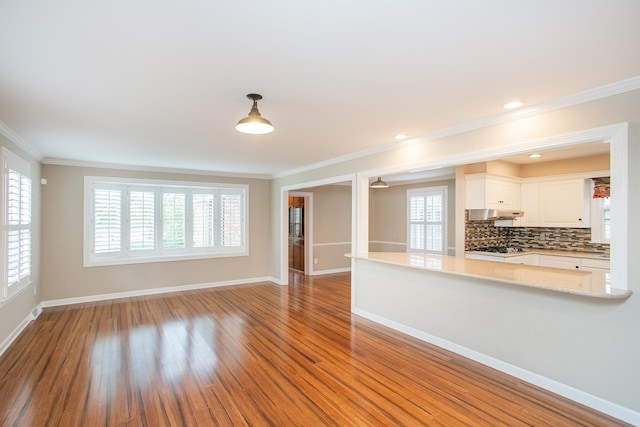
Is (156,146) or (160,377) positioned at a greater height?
(156,146)

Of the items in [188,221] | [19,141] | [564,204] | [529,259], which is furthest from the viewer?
[188,221]

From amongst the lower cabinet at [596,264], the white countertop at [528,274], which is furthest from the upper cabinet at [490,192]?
the white countertop at [528,274]

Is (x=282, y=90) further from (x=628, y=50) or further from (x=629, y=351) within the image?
(x=629, y=351)

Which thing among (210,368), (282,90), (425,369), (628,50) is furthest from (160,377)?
(628,50)

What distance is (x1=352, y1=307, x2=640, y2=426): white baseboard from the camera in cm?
238

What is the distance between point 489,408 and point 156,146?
4787 mm

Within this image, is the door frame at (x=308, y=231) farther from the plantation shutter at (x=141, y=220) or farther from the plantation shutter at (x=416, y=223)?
the plantation shutter at (x=141, y=220)

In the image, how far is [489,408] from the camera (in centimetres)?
249

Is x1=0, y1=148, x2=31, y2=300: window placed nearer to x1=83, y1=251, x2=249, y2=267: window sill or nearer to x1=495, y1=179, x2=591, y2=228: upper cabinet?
x1=83, y1=251, x2=249, y2=267: window sill

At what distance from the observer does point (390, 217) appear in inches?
335

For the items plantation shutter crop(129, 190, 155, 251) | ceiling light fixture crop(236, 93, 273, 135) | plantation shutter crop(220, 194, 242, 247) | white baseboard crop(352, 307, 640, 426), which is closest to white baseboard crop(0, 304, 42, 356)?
plantation shutter crop(129, 190, 155, 251)

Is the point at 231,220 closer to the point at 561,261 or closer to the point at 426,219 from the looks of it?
the point at 426,219

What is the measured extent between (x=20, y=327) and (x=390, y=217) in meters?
7.35

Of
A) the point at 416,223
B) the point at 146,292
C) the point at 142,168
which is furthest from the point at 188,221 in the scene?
the point at 416,223
